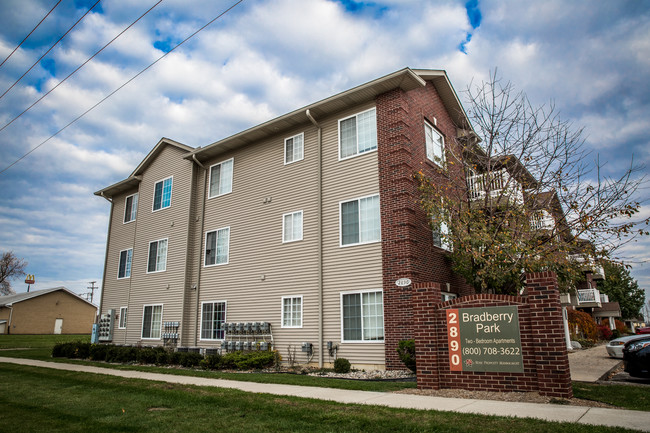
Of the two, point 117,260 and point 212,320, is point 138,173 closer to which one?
point 117,260

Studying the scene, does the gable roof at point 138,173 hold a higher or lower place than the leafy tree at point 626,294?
higher

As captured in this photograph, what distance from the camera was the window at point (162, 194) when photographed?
23.3 m

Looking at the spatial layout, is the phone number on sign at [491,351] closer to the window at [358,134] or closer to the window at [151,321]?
the window at [358,134]

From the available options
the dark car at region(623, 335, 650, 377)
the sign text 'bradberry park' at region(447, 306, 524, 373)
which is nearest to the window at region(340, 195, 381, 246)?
the sign text 'bradberry park' at region(447, 306, 524, 373)

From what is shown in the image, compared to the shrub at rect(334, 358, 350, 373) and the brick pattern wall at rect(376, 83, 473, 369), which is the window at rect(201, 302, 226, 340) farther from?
the brick pattern wall at rect(376, 83, 473, 369)

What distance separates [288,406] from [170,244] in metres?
16.5

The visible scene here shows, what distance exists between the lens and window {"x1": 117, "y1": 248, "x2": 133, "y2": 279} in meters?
25.7

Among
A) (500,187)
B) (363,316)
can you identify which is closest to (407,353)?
(363,316)

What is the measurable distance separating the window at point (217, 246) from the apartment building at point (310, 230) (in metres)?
0.07

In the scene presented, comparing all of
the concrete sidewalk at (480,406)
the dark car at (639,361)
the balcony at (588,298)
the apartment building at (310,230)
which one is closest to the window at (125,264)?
the apartment building at (310,230)

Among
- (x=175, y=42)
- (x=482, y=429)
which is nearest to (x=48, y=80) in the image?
(x=175, y=42)

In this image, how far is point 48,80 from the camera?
1405 centimetres

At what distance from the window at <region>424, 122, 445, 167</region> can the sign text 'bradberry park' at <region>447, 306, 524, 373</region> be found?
9072 millimetres

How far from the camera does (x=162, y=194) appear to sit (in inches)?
938
